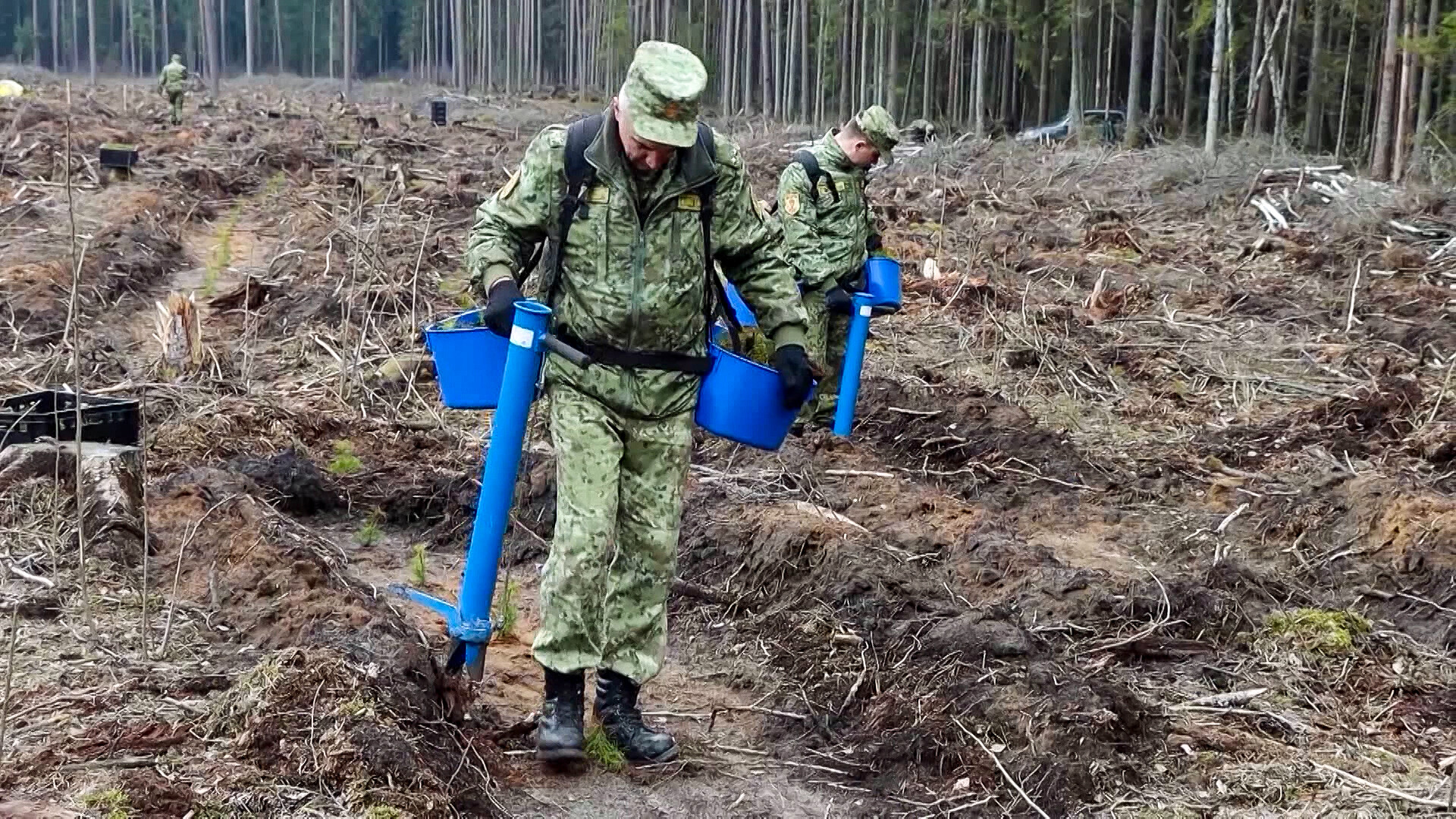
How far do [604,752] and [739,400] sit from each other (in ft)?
3.57

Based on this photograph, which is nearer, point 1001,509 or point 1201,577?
point 1201,577

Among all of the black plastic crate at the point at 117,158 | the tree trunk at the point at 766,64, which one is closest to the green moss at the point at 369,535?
the black plastic crate at the point at 117,158

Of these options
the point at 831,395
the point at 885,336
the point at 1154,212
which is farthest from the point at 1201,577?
the point at 1154,212

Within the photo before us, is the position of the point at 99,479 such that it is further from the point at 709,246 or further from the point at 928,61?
the point at 928,61

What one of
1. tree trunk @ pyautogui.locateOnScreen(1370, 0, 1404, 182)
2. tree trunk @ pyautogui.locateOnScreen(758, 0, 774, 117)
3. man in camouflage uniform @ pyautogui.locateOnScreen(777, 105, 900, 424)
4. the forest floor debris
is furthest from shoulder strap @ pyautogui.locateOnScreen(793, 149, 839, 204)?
tree trunk @ pyautogui.locateOnScreen(758, 0, 774, 117)

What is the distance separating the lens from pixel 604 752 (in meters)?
4.06

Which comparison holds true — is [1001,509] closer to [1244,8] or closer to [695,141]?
[695,141]

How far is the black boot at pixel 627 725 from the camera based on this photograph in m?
4.07

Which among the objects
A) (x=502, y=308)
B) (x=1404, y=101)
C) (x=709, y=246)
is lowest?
(x=502, y=308)

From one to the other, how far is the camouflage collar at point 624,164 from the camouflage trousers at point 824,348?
11.5 feet

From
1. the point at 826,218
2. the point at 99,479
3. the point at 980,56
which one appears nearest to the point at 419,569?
the point at 99,479

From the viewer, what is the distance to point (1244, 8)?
30547 mm

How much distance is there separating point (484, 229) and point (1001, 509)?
13.5ft

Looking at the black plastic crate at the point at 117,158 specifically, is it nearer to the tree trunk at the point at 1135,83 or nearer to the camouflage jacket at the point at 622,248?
the camouflage jacket at the point at 622,248
